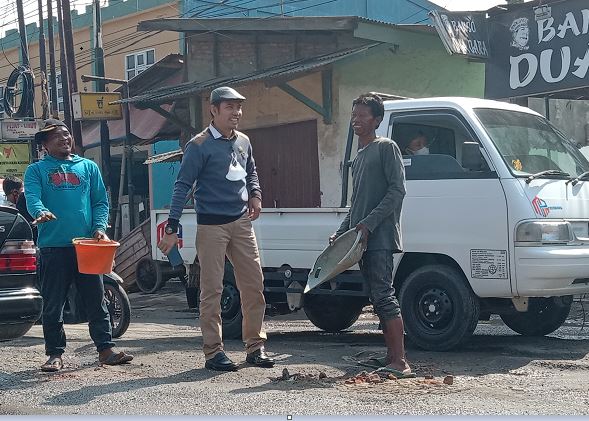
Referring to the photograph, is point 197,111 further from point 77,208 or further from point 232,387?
point 232,387

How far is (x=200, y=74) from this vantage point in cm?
1756

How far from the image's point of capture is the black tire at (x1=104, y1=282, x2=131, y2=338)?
9031mm

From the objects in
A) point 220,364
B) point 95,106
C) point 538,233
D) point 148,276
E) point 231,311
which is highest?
point 95,106

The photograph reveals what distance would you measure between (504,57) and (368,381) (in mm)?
7308

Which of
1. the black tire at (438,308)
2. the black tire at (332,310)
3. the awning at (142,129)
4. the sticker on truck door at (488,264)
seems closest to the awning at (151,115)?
the awning at (142,129)

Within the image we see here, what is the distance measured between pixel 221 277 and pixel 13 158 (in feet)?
58.5

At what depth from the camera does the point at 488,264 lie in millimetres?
7148

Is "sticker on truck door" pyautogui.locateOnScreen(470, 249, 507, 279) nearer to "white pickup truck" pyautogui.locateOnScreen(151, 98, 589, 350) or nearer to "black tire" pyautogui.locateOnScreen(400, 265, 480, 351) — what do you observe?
"white pickup truck" pyautogui.locateOnScreen(151, 98, 589, 350)

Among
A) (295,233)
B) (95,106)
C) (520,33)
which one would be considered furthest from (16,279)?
(95,106)

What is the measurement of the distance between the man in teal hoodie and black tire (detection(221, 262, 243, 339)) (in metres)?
1.86

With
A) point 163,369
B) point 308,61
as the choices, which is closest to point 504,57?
point 308,61

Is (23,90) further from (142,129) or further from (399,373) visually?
(399,373)

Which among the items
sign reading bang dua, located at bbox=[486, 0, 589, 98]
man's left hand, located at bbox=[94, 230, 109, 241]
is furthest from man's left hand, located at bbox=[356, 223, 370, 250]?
sign reading bang dua, located at bbox=[486, 0, 589, 98]

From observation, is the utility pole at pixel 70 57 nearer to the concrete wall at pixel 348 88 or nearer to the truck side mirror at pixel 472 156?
the concrete wall at pixel 348 88
